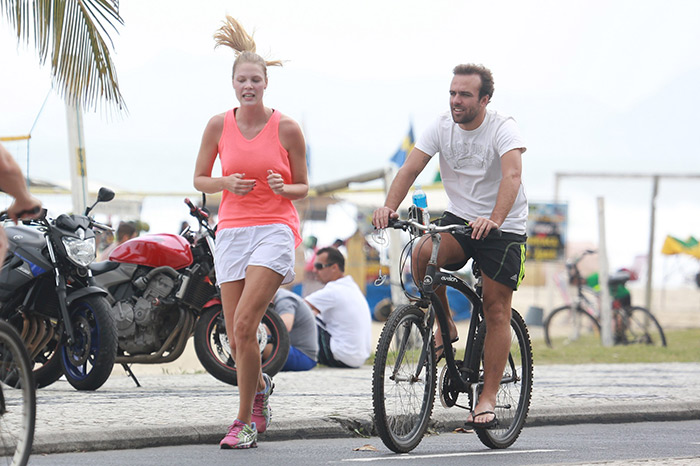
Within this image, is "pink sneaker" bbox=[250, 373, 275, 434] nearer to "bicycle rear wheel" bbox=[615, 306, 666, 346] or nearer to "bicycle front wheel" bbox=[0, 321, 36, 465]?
"bicycle front wheel" bbox=[0, 321, 36, 465]

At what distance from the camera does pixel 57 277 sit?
7629 mm

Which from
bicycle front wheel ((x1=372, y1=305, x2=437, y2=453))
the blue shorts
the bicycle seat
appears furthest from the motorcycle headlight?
the bicycle seat

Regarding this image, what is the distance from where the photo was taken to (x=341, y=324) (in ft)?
36.8

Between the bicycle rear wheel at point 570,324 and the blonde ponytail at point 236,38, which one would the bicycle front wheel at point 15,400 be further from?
the bicycle rear wheel at point 570,324

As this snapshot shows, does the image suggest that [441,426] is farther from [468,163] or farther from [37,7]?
[37,7]

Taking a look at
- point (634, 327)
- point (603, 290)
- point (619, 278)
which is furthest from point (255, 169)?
point (619, 278)

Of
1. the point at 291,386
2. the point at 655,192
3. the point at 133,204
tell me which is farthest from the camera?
the point at 655,192

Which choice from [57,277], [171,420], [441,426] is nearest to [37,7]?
[57,277]

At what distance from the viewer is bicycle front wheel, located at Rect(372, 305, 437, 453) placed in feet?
17.7

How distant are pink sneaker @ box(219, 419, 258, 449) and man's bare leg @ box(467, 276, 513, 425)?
45.4 inches

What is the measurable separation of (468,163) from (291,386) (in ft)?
11.5

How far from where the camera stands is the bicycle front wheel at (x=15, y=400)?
4034 mm

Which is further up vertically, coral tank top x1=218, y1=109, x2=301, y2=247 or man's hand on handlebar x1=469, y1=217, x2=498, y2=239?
coral tank top x1=218, y1=109, x2=301, y2=247

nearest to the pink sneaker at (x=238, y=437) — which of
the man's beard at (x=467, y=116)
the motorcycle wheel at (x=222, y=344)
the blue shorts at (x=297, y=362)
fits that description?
the man's beard at (x=467, y=116)
